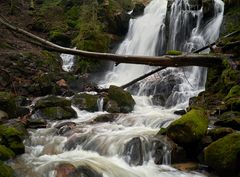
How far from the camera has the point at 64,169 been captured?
26.4ft

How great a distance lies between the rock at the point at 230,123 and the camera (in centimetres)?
970

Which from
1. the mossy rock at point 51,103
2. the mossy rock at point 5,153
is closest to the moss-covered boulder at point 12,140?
the mossy rock at point 5,153

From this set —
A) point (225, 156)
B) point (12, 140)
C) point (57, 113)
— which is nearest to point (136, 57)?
point (225, 156)

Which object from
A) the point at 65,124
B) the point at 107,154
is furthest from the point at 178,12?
the point at 107,154

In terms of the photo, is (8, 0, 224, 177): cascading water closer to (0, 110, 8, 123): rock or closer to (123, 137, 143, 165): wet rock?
(123, 137, 143, 165): wet rock

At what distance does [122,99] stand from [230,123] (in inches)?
249

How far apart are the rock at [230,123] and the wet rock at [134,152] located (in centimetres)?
235

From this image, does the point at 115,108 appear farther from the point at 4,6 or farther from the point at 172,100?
the point at 4,6

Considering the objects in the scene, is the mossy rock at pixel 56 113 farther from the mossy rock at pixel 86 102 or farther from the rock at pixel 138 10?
the rock at pixel 138 10

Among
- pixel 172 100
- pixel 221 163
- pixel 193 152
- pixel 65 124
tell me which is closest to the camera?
pixel 221 163

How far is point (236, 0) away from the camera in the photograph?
764 inches

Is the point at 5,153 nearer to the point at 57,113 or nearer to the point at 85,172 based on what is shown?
the point at 85,172

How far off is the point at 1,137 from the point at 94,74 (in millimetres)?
13644

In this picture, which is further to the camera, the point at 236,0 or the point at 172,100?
the point at 236,0
